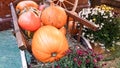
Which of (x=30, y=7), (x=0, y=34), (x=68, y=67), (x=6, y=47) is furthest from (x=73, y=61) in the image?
(x=0, y=34)

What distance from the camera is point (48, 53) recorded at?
2334 mm

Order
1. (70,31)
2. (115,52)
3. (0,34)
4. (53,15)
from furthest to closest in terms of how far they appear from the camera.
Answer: (115,52)
(0,34)
(70,31)
(53,15)

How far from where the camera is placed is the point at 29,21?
251 cm

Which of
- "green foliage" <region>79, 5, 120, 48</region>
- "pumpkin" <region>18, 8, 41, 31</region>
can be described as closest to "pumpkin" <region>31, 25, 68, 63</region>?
"pumpkin" <region>18, 8, 41, 31</region>

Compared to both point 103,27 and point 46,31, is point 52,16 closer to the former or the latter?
point 46,31

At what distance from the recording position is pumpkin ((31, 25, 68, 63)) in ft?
7.62

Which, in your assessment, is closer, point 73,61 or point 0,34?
point 73,61

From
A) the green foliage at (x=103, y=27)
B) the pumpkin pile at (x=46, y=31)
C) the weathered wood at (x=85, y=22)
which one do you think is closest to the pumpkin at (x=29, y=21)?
the pumpkin pile at (x=46, y=31)

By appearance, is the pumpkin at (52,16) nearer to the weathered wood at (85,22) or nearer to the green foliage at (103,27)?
the weathered wood at (85,22)

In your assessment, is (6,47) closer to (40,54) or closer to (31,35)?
(31,35)

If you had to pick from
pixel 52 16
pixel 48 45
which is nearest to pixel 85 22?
pixel 52 16

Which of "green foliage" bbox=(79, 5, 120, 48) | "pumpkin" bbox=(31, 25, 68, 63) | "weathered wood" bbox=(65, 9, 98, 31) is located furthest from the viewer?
"green foliage" bbox=(79, 5, 120, 48)

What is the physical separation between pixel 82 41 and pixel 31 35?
58 centimetres

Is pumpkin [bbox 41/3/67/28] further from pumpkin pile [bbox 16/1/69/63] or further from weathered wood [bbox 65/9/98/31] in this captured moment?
weathered wood [bbox 65/9/98/31]
